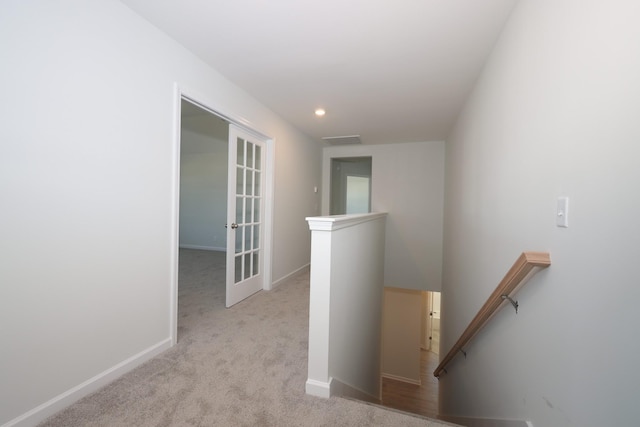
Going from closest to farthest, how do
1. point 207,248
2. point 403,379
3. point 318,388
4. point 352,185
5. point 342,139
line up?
point 318,388 → point 342,139 → point 403,379 → point 207,248 → point 352,185

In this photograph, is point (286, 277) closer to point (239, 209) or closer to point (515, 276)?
Result: point (239, 209)

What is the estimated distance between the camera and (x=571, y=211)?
0.99 meters

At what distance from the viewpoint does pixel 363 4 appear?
161 centimetres

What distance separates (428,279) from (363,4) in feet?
14.7

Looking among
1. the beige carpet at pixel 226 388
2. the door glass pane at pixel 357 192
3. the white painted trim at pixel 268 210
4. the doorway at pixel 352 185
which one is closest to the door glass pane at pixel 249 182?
the white painted trim at pixel 268 210

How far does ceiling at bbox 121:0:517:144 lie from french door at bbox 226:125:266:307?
0.61 meters

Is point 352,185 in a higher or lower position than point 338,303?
higher

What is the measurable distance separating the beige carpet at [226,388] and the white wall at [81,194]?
18 centimetres

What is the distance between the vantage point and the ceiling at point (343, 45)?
167cm

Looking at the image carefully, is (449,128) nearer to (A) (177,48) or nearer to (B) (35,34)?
(A) (177,48)

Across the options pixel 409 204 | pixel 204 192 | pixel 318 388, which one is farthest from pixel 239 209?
pixel 204 192

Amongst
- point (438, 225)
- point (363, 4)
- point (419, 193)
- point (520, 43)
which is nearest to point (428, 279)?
point (438, 225)

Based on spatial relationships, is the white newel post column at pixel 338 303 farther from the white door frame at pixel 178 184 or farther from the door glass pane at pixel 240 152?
the door glass pane at pixel 240 152

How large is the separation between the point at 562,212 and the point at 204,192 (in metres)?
6.87
